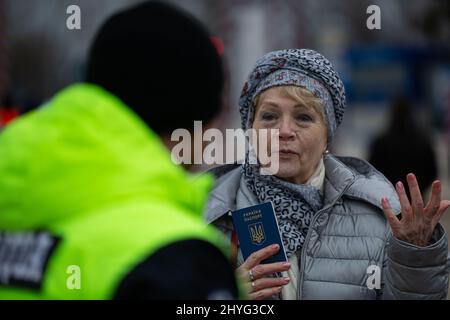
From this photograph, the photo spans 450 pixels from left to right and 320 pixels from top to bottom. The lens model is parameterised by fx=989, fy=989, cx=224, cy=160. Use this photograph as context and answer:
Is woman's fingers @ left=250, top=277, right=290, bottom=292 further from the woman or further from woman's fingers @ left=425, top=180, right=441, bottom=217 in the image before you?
woman's fingers @ left=425, top=180, right=441, bottom=217

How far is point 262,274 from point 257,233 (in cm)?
13

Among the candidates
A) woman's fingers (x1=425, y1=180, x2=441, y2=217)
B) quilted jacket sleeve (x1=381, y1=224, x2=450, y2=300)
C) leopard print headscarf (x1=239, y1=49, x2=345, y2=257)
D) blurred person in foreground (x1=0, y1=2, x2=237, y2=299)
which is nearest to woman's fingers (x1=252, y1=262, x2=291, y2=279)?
leopard print headscarf (x1=239, y1=49, x2=345, y2=257)

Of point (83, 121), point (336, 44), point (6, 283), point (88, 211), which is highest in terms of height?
point (336, 44)

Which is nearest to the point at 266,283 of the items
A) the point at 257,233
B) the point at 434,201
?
the point at 257,233

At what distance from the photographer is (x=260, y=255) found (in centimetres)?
279

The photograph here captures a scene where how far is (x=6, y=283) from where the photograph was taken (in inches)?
69.7

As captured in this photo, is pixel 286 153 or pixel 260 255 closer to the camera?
pixel 260 255

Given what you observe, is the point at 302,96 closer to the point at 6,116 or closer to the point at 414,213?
the point at 414,213

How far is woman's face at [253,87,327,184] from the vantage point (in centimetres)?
296

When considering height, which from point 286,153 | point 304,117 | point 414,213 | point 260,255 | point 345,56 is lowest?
point 260,255

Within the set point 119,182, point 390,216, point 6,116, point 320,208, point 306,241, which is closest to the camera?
point 119,182
